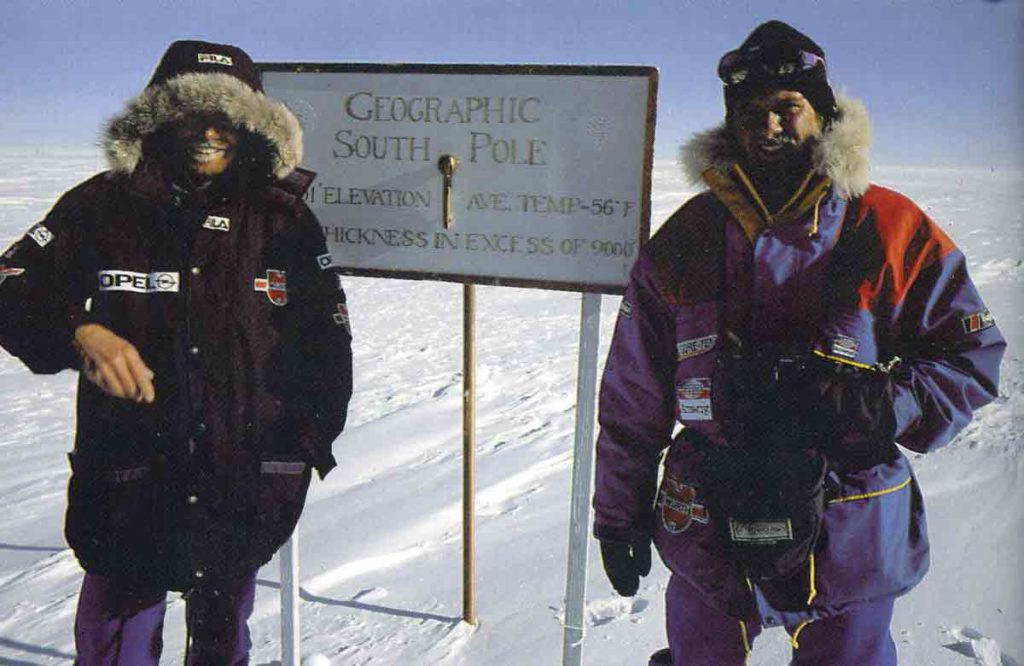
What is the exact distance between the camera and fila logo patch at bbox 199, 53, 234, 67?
6.02 ft

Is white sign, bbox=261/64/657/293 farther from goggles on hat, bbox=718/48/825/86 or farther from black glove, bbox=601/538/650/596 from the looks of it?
black glove, bbox=601/538/650/596

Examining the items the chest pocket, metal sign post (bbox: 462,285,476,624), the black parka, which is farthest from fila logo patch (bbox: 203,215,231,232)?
the chest pocket

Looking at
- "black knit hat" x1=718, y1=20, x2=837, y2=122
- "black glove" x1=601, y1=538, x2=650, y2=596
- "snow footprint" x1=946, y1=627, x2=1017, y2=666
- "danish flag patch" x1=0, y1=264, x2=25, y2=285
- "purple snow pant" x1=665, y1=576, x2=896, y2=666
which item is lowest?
"snow footprint" x1=946, y1=627, x2=1017, y2=666

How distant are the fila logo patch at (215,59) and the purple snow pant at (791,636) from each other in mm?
1657

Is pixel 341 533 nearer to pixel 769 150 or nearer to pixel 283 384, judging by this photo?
pixel 283 384

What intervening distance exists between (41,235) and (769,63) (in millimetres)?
1662

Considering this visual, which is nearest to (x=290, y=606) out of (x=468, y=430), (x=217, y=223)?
(x=468, y=430)

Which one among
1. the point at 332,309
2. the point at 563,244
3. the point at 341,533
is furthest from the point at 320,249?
the point at 341,533

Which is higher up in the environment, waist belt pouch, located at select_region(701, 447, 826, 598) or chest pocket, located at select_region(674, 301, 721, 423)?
chest pocket, located at select_region(674, 301, 721, 423)

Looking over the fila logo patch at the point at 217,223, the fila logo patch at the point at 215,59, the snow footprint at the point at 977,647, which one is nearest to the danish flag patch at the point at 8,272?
the fila logo patch at the point at 217,223

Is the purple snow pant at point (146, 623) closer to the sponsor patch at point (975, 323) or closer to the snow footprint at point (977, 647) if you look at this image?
the sponsor patch at point (975, 323)

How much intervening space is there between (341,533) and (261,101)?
215 cm

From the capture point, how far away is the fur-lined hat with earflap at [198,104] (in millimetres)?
1778

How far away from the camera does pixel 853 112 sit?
158 cm
